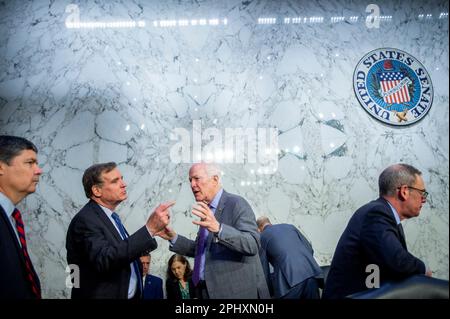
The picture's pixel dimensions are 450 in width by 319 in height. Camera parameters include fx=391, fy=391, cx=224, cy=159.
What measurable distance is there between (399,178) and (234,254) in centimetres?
94

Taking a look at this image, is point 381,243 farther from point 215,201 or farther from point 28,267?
point 28,267

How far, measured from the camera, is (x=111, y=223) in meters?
1.99

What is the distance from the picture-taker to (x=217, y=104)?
3564 millimetres

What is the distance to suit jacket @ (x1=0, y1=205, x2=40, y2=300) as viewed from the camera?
1444 millimetres

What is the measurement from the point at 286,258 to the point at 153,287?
1.17m

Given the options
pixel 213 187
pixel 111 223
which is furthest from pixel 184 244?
pixel 111 223

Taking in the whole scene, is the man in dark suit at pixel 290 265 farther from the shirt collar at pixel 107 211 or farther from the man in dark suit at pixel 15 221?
the man in dark suit at pixel 15 221

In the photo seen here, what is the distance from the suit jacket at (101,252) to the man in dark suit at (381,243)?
3.02 ft

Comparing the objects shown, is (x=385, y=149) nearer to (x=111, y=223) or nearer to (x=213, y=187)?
(x=213, y=187)

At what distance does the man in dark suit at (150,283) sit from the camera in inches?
119

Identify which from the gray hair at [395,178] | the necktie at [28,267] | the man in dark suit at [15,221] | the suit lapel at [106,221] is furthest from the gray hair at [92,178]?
the gray hair at [395,178]

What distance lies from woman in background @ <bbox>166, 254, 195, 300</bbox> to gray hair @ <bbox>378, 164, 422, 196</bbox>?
1.85m

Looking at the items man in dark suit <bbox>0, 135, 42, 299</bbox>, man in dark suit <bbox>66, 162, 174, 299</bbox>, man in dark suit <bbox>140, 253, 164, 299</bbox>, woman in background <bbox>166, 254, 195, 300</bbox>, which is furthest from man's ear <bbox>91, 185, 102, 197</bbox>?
woman in background <bbox>166, 254, 195, 300</bbox>
